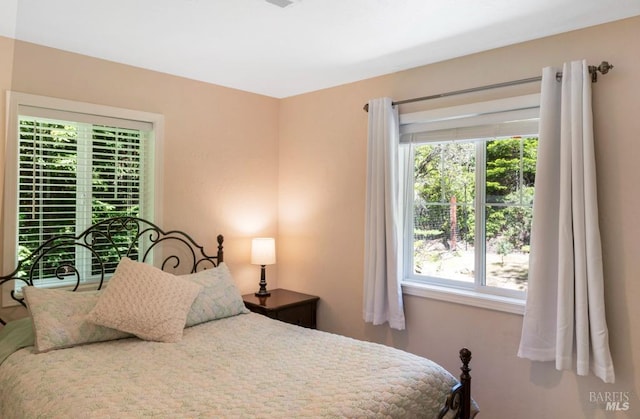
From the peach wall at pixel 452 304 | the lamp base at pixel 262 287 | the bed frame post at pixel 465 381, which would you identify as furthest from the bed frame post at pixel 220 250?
the bed frame post at pixel 465 381

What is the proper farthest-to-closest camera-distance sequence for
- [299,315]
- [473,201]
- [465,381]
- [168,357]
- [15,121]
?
[299,315] → [473,201] → [15,121] → [168,357] → [465,381]

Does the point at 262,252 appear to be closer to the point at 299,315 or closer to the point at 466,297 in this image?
the point at 299,315

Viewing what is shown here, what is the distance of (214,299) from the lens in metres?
2.84

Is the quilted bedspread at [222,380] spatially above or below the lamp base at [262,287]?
below

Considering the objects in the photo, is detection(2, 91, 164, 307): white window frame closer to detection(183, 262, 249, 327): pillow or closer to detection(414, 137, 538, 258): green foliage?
detection(183, 262, 249, 327): pillow

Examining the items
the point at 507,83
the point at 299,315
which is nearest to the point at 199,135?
the point at 299,315

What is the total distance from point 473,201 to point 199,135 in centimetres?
210

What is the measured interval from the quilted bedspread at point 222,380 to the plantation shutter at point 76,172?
88 centimetres

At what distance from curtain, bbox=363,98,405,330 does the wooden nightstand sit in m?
0.60

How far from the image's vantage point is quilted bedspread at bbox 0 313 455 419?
1656 mm

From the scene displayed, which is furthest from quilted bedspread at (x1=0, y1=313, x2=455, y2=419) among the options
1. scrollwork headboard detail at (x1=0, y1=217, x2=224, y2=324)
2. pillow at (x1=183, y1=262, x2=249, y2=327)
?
scrollwork headboard detail at (x1=0, y1=217, x2=224, y2=324)

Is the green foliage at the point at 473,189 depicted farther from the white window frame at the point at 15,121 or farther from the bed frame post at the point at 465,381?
the white window frame at the point at 15,121

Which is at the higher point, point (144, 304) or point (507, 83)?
point (507, 83)

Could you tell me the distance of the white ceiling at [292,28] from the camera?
2.13m
